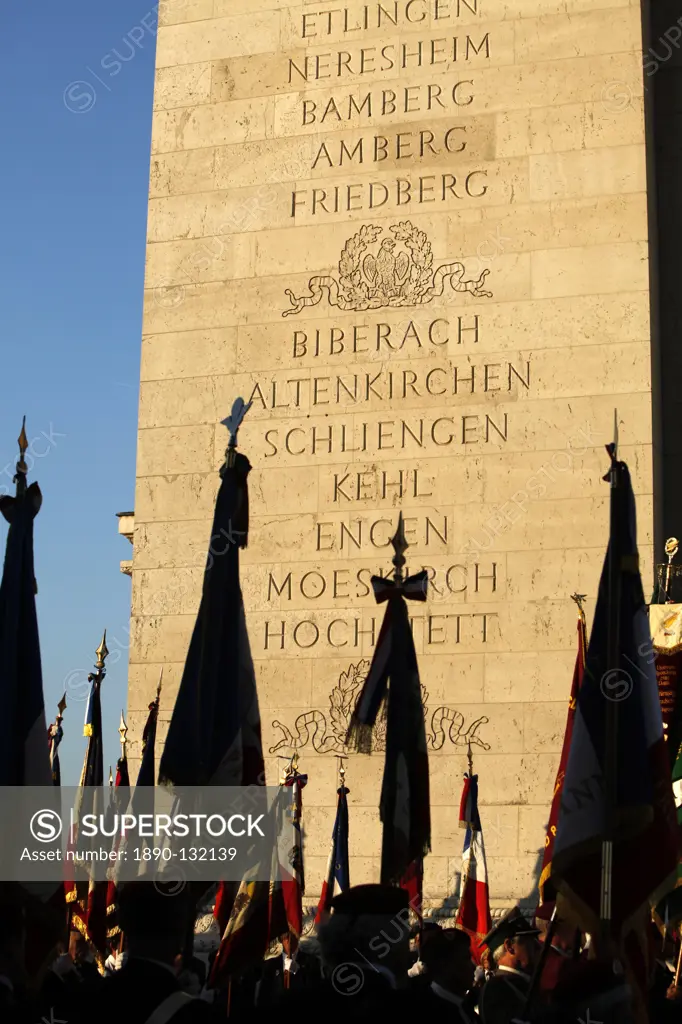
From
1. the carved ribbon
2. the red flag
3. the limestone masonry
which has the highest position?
the limestone masonry

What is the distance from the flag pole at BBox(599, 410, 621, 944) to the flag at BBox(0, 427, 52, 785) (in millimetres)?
3131

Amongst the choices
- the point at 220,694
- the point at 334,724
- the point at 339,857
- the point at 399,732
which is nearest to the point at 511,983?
the point at 399,732

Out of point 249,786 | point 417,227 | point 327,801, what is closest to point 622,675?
point 249,786

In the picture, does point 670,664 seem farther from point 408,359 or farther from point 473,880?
point 408,359

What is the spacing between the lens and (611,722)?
20.7 ft

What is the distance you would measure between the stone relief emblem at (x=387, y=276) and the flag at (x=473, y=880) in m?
5.46

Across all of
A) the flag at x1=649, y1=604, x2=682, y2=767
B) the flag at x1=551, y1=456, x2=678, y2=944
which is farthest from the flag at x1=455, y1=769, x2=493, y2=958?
the flag at x1=551, y1=456, x2=678, y2=944

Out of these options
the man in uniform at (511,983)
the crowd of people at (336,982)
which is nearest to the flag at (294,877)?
the man in uniform at (511,983)

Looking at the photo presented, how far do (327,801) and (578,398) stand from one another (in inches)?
193

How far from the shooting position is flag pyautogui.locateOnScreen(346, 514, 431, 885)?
7098 mm

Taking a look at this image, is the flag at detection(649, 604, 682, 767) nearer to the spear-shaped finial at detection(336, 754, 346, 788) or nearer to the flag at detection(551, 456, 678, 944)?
the spear-shaped finial at detection(336, 754, 346, 788)

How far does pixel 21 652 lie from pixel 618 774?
3.52 m

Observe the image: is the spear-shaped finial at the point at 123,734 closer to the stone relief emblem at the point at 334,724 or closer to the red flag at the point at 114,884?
the red flag at the point at 114,884

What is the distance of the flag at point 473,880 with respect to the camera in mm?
12594
